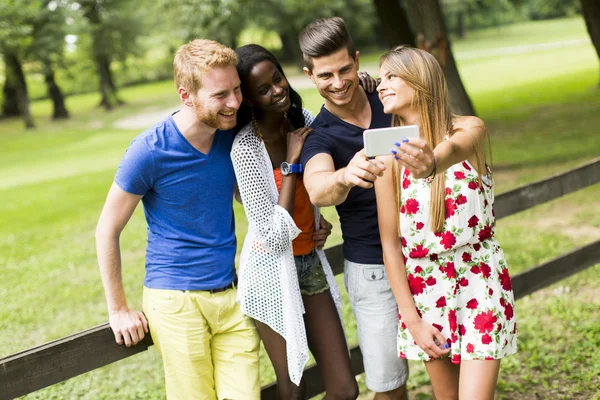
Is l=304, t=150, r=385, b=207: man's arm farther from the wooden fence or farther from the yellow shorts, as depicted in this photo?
the wooden fence

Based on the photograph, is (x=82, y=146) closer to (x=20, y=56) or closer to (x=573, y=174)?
(x=20, y=56)

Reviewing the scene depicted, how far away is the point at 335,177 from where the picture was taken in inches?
102

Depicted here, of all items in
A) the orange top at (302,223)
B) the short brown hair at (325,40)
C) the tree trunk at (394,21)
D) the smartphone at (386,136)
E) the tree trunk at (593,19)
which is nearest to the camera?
the smartphone at (386,136)

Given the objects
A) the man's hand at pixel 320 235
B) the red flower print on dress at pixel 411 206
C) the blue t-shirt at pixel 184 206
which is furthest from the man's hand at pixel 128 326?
the red flower print on dress at pixel 411 206

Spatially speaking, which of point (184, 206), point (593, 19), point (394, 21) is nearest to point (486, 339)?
point (184, 206)

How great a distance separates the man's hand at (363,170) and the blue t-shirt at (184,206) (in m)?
0.66

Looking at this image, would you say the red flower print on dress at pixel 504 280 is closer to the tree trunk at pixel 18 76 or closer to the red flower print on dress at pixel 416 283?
the red flower print on dress at pixel 416 283

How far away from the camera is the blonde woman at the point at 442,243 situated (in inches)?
109

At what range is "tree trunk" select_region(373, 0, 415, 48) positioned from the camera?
14.0 metres

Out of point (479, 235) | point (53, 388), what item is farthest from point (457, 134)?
point (53, 388)

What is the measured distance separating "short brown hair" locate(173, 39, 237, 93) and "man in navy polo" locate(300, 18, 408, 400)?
1.35 feet

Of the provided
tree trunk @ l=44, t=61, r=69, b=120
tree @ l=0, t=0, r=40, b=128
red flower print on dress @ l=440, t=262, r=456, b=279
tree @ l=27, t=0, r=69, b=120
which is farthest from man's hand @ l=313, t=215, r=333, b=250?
tree trunk @ l=44, t=61, r=69, b=120

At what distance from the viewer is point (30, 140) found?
3117 centimetres

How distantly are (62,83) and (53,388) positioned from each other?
50.2 metres
